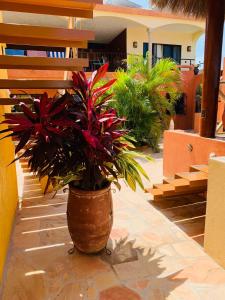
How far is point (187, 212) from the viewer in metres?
3.55

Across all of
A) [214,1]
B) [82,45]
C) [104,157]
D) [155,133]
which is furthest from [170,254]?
[155,133]

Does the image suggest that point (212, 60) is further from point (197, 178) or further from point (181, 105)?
point (181, 105)

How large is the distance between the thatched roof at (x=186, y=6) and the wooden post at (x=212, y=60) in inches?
21.7

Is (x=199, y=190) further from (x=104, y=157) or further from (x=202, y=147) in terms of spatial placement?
(x=104, y=157)

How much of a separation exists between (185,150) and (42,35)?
9.90 ft

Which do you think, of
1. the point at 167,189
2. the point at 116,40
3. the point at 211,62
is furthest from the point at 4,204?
the point at 116,40

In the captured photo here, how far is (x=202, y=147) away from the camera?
3.82m

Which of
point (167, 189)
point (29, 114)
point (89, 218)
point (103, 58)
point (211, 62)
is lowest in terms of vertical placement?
point (167, 189)

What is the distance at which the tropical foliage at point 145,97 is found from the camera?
7582mm

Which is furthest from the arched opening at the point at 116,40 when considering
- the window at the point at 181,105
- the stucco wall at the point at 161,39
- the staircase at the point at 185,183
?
the staircase at the point at 185,183

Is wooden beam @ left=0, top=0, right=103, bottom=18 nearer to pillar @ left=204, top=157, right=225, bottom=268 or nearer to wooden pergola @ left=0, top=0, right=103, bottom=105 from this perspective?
wooden pergola @ left=0, top=0, right=103, bottom=105

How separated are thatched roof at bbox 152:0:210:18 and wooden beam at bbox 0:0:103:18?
2.39 meters

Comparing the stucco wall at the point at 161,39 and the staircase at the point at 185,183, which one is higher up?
the stucco wall at the point at 161,39

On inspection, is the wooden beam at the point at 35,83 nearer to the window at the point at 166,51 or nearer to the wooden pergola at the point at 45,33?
the wooden pergola at the point at 45,33
